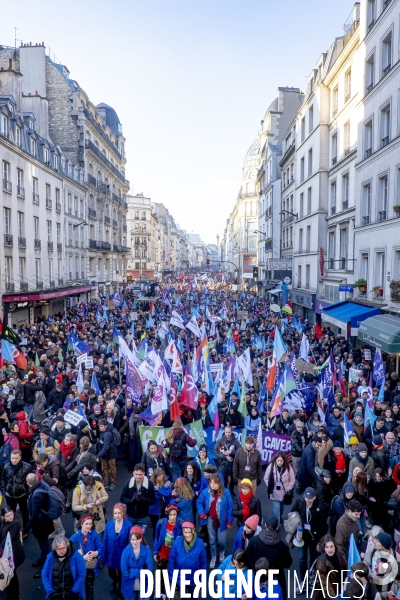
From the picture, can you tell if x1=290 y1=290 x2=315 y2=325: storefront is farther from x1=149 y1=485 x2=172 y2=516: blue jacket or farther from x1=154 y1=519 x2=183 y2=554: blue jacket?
x1=154 y1=519 x2=183 y2=554: blue jacket

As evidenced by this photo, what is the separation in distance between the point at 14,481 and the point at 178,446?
283cm

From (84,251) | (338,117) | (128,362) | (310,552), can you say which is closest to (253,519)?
(310,552)

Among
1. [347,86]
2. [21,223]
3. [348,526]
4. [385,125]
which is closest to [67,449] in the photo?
[348,526]

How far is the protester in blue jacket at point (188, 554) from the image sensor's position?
18.5ft

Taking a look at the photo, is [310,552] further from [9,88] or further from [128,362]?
[9,88]

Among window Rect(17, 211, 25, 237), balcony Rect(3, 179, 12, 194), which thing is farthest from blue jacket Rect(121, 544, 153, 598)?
window Rect(17, 211, 25, 237)

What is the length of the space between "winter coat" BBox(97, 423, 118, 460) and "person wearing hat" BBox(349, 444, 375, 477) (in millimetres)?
4381

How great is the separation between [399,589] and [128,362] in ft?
27.2

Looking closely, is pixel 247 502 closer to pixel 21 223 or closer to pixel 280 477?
pixel 280 477

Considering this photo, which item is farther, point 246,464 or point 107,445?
point 107,445

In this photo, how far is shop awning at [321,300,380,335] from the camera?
18.4 m

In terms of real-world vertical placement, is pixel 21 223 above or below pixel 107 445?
above

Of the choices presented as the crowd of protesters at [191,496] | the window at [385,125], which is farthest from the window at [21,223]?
the window at [385,125]

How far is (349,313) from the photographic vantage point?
65.0 feet
